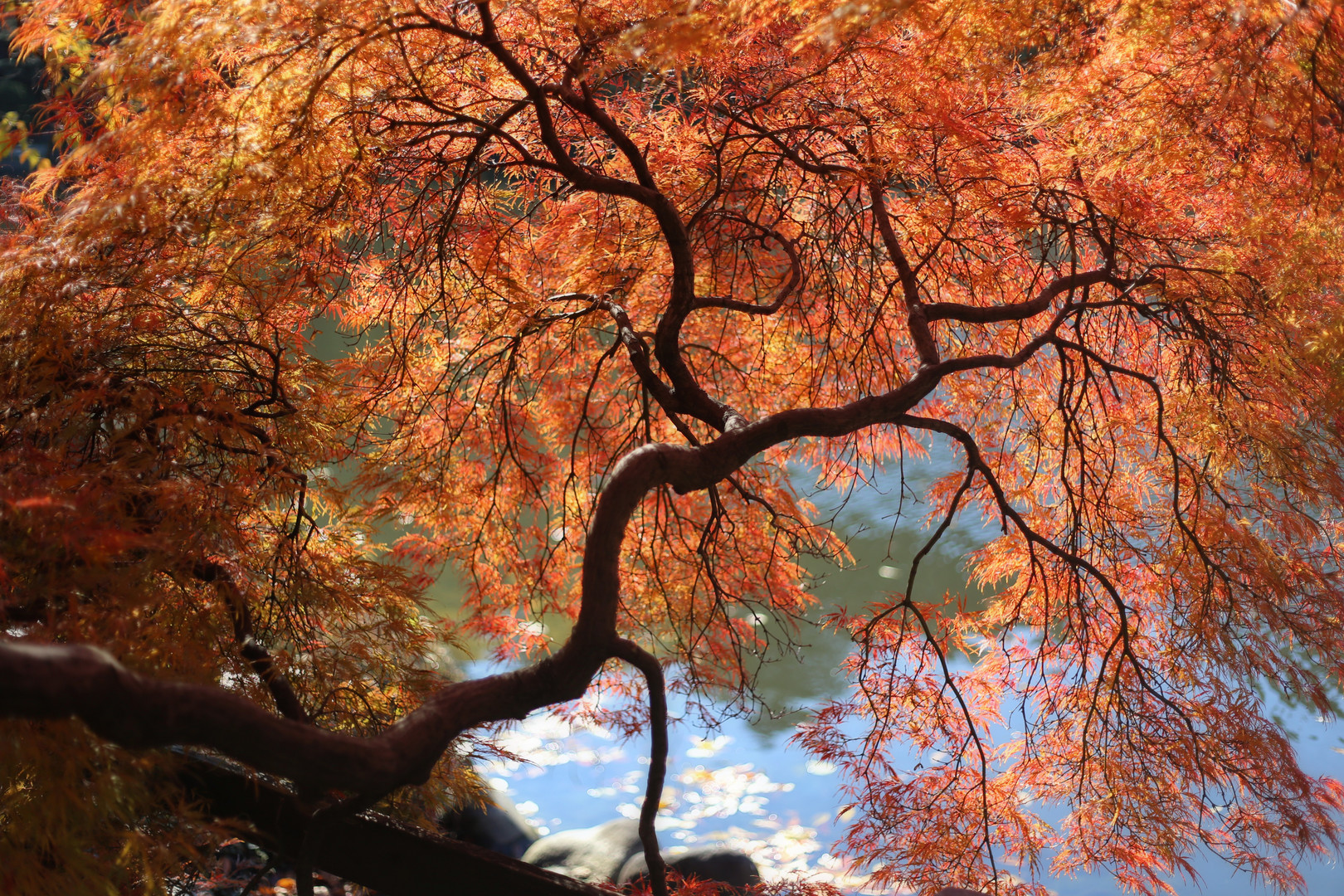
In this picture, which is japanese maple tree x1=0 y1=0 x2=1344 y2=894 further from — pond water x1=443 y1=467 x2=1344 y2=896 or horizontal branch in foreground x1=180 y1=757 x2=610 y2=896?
A: pond water x1=443 y1=467 x2=1344 y2=896

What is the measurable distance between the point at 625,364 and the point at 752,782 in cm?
261

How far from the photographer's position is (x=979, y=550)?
3.39 metres

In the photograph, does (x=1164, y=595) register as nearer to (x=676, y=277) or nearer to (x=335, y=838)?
(x=676, y=277)

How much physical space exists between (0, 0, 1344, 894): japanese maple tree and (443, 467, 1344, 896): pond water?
4.27 ft

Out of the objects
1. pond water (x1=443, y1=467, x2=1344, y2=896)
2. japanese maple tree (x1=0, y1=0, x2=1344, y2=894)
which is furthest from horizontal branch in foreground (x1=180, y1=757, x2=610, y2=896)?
pond water (x1=443, y1=467, x2=1344, y2=896)

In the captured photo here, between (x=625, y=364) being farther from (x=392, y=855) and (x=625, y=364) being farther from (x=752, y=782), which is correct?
(x=752, y=782)

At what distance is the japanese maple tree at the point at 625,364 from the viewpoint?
155 cm

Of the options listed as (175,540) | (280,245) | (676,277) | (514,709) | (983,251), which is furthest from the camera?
(983,251)

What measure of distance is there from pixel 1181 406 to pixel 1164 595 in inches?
23.0

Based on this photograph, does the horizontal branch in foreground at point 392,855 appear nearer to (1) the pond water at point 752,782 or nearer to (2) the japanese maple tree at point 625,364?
(2) the japanese maple tree at point 625,364

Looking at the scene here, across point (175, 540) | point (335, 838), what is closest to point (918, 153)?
point (175, 540)

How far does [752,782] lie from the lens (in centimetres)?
517

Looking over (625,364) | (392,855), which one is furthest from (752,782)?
(392,855)

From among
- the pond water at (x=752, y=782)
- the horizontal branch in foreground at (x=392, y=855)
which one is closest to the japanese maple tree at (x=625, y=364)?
the horizontal branch in foreground at (x=392, y=855)
